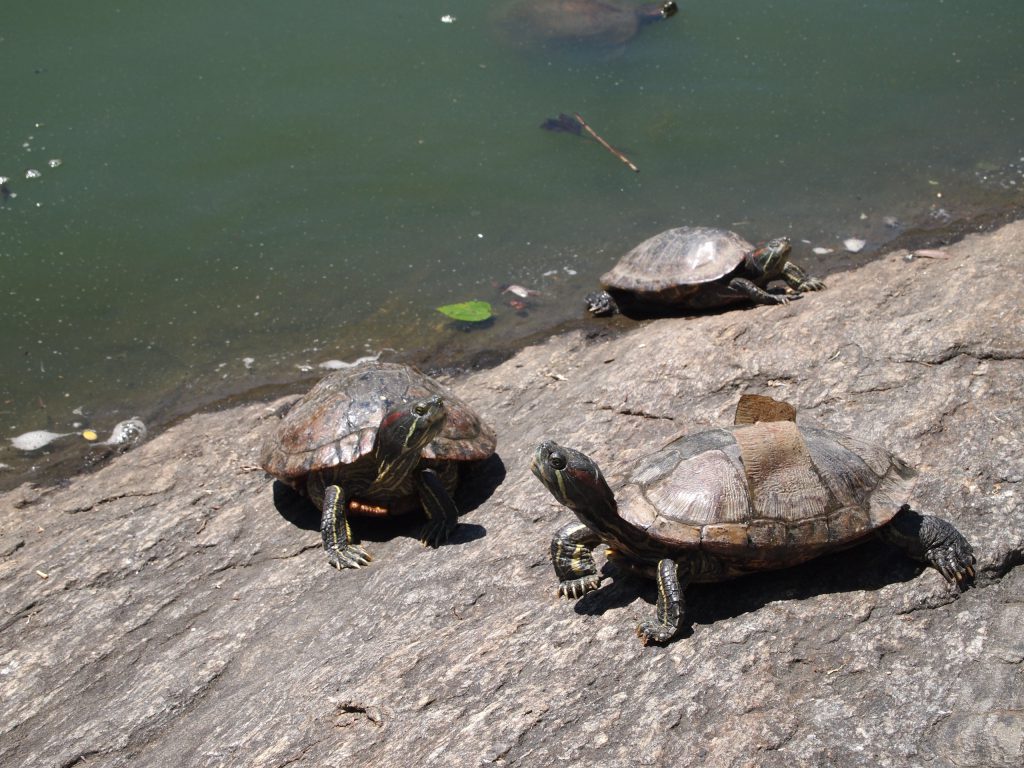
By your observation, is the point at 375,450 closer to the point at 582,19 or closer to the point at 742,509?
the point at 742,509

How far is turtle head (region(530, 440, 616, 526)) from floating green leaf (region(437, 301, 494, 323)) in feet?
15.3

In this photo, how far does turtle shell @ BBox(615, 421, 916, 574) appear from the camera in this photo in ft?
11.9

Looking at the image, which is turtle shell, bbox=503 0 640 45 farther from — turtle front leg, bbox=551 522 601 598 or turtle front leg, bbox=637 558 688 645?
turtle front leg, bbox=637 558 688 645

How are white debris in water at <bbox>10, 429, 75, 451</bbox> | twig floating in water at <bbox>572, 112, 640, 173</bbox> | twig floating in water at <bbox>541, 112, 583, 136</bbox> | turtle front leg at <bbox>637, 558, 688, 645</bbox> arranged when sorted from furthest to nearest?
twig floating in water at <bbox>541, 112, 583, 136</bbox> < twig floating in water at <bbox>572, 112, 640, 173</bbox> < white debris in water at <bbox>10, 429, 75, 451</bbox> < turtle front leg at <bbox>637, 558, 688, 645</bbox>

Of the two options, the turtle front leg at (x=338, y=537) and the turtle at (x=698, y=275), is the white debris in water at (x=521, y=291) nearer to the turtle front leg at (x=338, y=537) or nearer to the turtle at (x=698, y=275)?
the turtle at (x=698, y=275)

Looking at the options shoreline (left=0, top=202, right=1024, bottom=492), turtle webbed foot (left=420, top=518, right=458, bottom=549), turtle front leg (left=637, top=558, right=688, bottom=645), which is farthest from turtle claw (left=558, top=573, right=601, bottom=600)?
shoreline (left=0, top=202, right=1024, bottom=492)

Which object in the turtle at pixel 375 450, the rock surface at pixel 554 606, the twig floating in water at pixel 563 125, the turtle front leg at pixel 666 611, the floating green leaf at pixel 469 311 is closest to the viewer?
the rock surface at pixel 554 606

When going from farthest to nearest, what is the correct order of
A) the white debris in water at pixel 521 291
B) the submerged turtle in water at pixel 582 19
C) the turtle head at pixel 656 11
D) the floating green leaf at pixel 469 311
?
1. the turtle head at pixel 656 11
2. the submerged turtle in water at pixel 582 19
3. the white debris in water at pixel 521 291
4. the floating green leaf at pixel 469 311

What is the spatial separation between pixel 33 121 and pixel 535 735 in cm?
952

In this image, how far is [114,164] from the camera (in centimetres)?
1004

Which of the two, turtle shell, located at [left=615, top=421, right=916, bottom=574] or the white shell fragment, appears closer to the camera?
turtle shell, located at [left=615, top=421, right=916, bottom=574]

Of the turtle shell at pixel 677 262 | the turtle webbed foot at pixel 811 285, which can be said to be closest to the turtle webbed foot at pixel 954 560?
the turtle shell at pixel 677 262

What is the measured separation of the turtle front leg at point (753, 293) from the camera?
769 centimetres

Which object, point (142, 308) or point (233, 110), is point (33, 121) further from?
point (142, 308)
